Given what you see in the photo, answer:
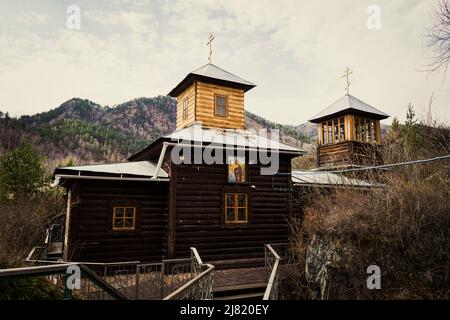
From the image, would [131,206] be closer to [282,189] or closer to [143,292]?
[143,292]

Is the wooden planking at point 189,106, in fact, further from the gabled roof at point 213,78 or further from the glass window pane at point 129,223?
the glass window pane at point 129,223

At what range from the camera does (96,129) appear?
8994 cm

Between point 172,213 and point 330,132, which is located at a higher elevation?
point 330,132

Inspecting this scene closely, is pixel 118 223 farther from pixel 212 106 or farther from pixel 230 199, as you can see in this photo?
pixel 212 106

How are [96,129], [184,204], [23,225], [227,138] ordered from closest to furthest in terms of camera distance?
[184,204] → [227,138] → [23,225] → [96,129]

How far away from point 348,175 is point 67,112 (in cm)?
11345

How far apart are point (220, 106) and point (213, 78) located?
1.38 m

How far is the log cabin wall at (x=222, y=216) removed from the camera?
10867 mm

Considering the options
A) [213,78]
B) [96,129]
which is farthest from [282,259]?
[96,129]

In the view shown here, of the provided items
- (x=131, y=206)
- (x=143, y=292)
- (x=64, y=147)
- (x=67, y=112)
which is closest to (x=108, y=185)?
(x=131, y=206)

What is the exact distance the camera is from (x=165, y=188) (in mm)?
11430

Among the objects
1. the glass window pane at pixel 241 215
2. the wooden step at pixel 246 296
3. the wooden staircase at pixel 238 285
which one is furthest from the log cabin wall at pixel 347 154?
the wooden step at pixel 246 296

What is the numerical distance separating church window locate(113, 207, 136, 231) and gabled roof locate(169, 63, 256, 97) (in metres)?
6.95

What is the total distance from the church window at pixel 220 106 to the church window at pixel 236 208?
14.7 ft
